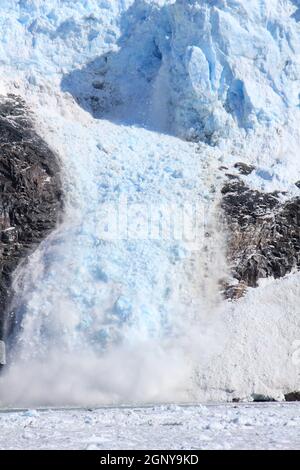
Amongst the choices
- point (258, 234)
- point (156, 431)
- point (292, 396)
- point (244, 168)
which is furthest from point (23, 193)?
point (156, 431)

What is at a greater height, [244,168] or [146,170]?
[244,168]

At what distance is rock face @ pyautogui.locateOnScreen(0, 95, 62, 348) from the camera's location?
30406 mm

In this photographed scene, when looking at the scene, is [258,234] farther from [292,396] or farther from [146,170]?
[292,396]

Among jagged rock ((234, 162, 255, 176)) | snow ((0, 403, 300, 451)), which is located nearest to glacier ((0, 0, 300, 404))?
jagged rock ((234, 162, 255, 176))

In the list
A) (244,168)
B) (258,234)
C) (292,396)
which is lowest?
(292,396)

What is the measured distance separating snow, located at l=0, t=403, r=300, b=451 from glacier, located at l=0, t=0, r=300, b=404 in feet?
26.9

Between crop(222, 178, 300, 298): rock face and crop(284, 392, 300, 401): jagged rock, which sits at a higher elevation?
crop(222, 178, 300, 298): rock face
